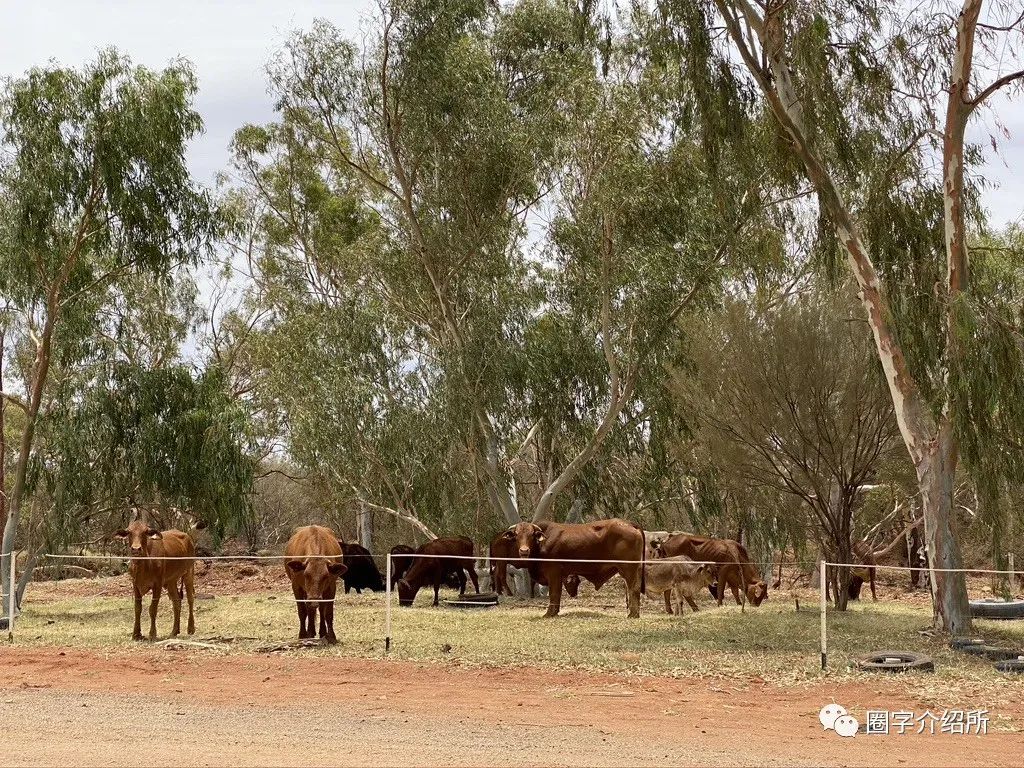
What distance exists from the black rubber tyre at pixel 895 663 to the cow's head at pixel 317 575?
5.98 metres

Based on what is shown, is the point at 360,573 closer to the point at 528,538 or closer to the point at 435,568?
the point at 435,568

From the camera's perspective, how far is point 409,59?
23.1 m

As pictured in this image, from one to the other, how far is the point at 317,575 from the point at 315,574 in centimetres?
4

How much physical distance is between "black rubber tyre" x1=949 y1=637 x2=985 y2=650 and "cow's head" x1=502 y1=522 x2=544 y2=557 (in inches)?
260

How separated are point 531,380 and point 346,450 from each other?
4.55 metres

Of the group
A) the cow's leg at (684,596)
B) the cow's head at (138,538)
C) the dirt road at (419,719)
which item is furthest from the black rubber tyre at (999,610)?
the cow's head at (138,538)

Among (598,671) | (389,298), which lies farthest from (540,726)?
(389,298)

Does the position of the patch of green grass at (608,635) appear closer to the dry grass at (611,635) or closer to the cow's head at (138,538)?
the dry grass at (611,635)

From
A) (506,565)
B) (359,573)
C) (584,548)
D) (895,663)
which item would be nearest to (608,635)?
(584,548)

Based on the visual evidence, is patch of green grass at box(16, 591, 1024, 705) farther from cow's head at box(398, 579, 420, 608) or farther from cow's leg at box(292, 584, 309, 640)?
cow's leg at box(292, 584, 309, 640)

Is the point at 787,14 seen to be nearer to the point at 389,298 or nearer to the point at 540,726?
the point at 540,726

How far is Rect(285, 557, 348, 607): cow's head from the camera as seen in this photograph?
13281mm


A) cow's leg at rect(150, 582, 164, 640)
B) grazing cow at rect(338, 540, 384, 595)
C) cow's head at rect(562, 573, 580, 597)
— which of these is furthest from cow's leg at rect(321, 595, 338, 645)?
grazing cow at rect(338, 540, 384, 595)

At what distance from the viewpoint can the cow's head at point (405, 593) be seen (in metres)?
21.7
